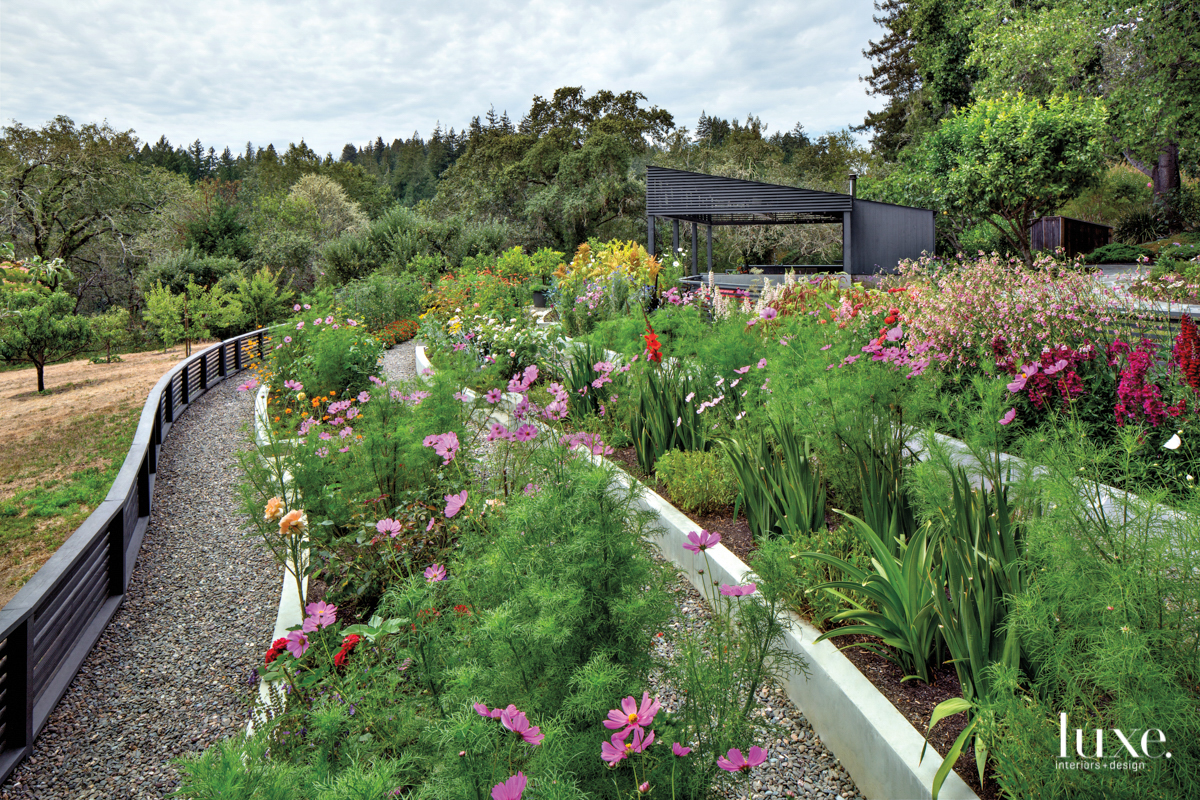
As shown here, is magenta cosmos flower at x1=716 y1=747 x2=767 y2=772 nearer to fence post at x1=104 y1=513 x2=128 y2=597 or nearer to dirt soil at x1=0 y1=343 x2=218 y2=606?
fence post at x1=104 y1=513 x2=128 y2=597

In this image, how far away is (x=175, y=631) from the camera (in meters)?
3.49

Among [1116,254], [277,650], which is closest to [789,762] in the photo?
[277,650]

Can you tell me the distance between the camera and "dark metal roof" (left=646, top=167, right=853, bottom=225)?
44.8 feet

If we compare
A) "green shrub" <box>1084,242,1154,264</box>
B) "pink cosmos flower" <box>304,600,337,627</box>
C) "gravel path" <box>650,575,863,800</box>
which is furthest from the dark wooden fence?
"green shrub" <box>1084,242,1154,264</box>

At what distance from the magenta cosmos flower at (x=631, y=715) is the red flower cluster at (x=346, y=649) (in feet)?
4.13

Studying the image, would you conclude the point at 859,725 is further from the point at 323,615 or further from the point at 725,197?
the point at 725,197

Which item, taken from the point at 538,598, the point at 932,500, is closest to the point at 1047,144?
the point at 932,500

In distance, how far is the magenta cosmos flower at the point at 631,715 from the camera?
41.7 inches

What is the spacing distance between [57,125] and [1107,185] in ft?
112

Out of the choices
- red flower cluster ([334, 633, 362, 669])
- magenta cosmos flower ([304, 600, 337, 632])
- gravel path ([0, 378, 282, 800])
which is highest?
magenta cosmos flower ([304, 600, 337, 632])

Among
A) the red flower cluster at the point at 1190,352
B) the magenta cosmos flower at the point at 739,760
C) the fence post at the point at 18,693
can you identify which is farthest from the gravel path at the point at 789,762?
the fence post at the point at 18,693

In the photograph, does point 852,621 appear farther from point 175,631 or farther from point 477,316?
point 477,316

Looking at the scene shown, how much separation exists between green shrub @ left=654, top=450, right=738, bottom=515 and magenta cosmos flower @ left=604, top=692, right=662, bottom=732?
92.2 inches

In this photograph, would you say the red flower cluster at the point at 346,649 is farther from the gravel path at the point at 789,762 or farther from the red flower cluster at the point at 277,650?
the gravel path at the point at 789,762
